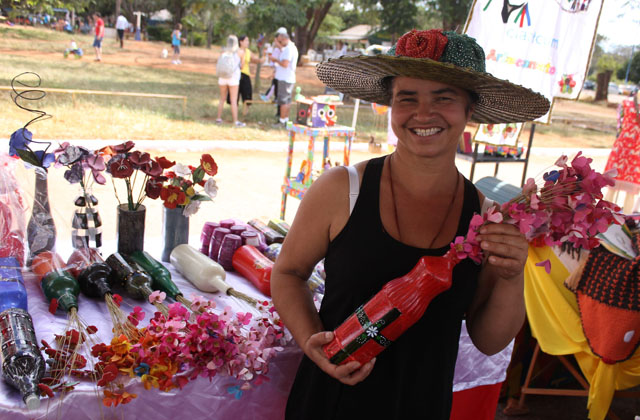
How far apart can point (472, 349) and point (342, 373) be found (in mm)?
1136

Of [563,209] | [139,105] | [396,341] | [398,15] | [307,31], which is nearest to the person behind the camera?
[563,209]

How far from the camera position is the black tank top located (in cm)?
135

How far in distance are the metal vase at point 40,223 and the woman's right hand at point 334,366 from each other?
3.75 ft

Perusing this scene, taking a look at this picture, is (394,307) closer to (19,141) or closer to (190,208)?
(190,208)

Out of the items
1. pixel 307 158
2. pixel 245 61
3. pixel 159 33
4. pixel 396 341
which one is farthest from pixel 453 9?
pixel 159 33

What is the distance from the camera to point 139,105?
11.8 m

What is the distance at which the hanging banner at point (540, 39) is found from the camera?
3.85 m

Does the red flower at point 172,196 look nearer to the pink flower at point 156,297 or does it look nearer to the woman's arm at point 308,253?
the pink flower at point 156,297

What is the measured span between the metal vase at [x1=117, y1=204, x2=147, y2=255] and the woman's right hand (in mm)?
994

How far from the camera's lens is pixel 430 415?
57.1 inches

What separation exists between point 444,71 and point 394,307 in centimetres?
59

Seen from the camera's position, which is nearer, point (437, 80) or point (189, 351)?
point (437, 80)

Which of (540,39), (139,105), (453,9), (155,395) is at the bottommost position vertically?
(139,105)

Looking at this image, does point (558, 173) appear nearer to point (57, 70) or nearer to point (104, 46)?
point (57, 70)
